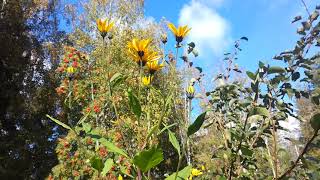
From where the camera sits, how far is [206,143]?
1215 cm

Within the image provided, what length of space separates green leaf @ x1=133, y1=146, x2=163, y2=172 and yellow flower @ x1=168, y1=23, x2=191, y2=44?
51 centimetres

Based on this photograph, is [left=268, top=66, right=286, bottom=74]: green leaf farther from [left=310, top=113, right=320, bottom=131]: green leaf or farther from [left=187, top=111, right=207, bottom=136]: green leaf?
[left=187, top=111, right=207, bottom=136]: green leaf

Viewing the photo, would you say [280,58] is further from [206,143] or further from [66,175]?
[206,143]

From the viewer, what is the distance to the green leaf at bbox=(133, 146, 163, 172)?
768 mm

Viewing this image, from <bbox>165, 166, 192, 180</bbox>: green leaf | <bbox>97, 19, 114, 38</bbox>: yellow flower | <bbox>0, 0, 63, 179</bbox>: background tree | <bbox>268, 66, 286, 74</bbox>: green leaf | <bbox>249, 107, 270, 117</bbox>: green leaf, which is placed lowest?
<bbox>165, 166, 192, 180</bbox>: green leaf

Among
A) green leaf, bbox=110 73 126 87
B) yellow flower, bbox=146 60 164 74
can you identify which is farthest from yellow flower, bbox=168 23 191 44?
green leaf, bbox=110 73 126 87

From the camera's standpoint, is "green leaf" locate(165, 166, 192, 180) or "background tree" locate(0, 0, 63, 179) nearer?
"green leaf" locate(165, 166, 192, 180)

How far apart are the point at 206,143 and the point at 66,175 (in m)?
5.77

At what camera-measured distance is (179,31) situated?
48.2 inches

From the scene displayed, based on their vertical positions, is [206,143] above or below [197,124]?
above

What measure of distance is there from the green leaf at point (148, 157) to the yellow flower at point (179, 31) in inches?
20.2

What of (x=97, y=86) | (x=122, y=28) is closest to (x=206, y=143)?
(x=122, y=28)

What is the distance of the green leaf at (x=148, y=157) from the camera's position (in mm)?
768

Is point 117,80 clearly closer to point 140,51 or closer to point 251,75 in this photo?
point 140,51
